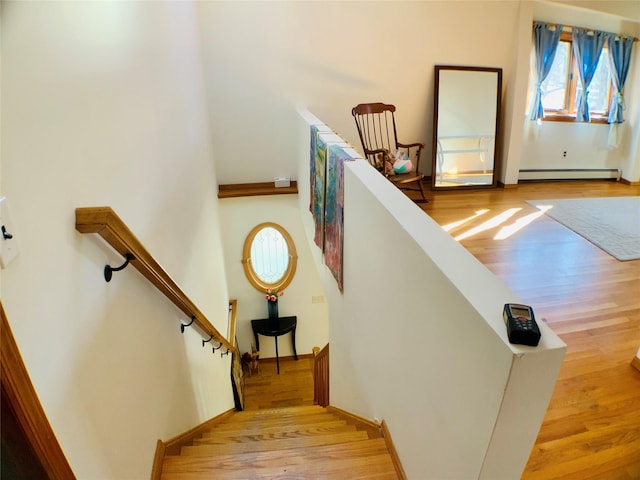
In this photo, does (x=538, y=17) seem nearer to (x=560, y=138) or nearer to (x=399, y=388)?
(x=560, y=138)

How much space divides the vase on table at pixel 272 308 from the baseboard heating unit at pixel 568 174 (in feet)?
12.1

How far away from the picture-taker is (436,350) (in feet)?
3.75

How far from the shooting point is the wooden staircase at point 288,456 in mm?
1642

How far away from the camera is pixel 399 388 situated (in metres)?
1.54

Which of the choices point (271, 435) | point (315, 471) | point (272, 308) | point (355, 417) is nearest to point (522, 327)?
point (315, 471)

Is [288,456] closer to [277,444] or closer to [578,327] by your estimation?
[277,444]

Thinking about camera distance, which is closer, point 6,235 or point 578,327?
point 6,235

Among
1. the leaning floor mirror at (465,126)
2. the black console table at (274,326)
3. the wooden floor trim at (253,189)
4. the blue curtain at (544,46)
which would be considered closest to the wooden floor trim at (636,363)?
the leaning floor mirror at (465,126)

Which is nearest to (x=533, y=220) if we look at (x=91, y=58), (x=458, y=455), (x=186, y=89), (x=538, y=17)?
(x=538, y=17)

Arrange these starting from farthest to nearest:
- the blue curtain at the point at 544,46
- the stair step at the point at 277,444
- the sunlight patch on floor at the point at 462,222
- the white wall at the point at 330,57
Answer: the blue curtain at the point at 544,46 < the white wall at the point at 330,57 < the sunlight patch on floor at the point at 462,222 < the stair step at the point at 277,444

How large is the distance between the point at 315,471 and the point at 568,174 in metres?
5.06

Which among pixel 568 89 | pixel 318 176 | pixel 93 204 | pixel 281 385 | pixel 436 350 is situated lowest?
pixel 281 385

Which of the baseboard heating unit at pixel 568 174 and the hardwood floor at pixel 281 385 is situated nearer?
the baseboard heating unit at pixel 568 174

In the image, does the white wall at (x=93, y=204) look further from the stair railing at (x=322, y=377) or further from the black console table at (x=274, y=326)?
the black console table at (x=274, y=326)
